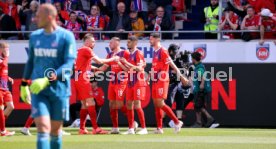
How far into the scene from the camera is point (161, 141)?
16484 millimetres

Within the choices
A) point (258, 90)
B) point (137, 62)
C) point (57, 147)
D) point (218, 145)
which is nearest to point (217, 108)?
point (258, 90)

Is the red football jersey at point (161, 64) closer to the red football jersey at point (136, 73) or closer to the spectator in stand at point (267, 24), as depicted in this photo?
the red football jersey at point (136, 73)

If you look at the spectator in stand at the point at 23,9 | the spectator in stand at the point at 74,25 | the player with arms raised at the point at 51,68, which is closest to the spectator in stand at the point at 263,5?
the spectator in stand at the point at 74,25

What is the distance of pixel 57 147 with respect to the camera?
37.1 ft

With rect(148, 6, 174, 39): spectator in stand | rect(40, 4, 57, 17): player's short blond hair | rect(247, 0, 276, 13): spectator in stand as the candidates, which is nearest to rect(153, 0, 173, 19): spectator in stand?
rect(148, 6, 174, 39): spectator in stand

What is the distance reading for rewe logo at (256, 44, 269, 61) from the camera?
23.2 meters

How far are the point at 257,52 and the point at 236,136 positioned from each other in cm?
544

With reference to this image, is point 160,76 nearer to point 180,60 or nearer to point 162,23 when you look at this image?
point 180,60

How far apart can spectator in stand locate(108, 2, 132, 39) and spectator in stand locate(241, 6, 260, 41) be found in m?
3.69

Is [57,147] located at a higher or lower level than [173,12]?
lower

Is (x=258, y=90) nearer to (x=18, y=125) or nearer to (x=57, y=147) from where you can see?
(x=18, y=125)

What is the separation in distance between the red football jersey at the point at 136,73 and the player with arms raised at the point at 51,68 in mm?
7928

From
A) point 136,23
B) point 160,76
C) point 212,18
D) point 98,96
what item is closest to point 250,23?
point 212,18

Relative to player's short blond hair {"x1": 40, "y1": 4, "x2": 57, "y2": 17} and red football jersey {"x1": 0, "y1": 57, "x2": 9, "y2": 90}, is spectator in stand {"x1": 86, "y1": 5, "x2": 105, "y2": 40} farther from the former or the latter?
player's short blond hair {"x1": 40, "y1": 4, "x2": 57, "y2": 17}
